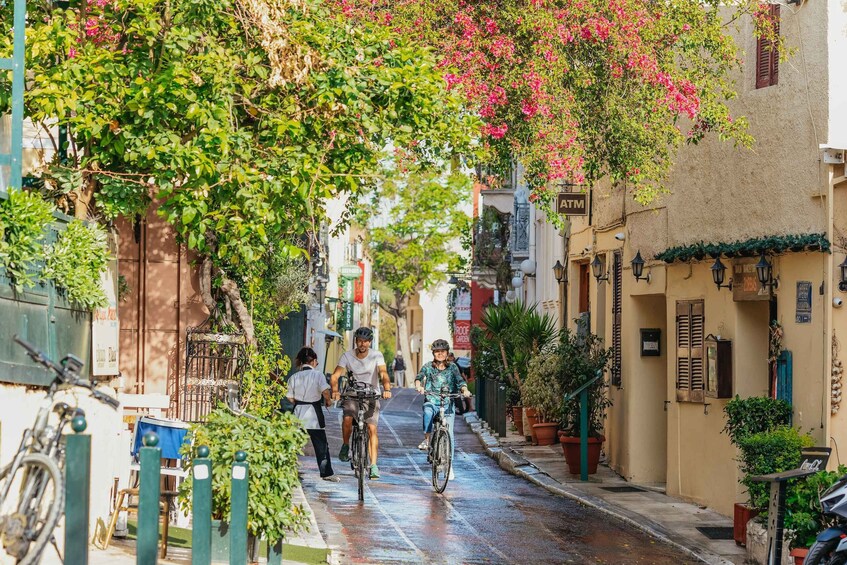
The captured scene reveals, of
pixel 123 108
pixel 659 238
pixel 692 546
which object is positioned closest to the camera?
pixel 123 108

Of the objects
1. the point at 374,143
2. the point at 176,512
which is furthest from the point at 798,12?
the point at 176,512

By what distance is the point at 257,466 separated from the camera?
980 cm

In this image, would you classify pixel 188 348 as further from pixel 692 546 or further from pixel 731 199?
pixel 731 199

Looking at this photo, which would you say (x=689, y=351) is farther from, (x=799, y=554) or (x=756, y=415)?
(x=799, y=554)

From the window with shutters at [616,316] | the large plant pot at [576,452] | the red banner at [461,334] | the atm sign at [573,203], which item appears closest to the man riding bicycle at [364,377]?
the large plant pot at [576,452]

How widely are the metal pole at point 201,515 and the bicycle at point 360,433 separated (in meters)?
8.40

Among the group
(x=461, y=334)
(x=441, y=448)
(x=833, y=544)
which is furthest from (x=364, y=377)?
(x=461, y=334)

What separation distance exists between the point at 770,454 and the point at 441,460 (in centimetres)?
531

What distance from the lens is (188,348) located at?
14773 millimetres

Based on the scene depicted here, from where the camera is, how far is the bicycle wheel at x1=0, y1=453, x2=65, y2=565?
6879 mm

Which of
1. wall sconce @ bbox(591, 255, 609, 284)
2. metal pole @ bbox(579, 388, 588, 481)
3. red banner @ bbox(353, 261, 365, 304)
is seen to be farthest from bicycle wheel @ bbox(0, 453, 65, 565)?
red banner @ bbox(353, 261, 365, 304)

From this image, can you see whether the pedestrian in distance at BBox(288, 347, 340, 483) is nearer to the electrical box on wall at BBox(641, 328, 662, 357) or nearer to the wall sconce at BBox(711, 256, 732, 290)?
the wall sconce at BBox(711, 256, 732, 290)

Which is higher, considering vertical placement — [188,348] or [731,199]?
[731,199]

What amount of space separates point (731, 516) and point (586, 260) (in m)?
9.81
